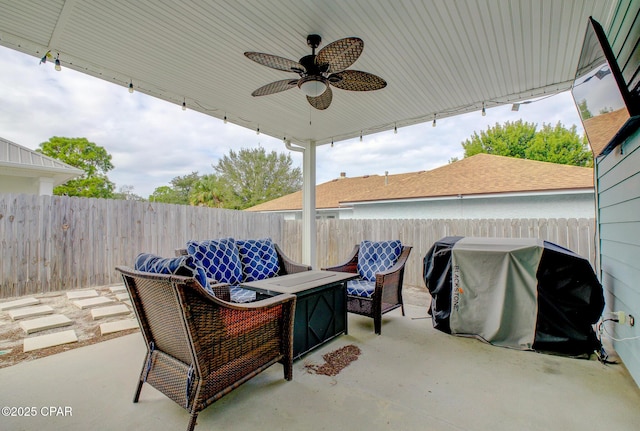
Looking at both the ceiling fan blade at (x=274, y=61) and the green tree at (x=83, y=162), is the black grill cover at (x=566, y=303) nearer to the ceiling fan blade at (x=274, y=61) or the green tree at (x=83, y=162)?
the ceiling fan blade at (x=274, y=61)

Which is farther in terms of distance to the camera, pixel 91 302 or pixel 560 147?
pixel 560 147

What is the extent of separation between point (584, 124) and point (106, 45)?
4.53 metres

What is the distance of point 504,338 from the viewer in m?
2.70

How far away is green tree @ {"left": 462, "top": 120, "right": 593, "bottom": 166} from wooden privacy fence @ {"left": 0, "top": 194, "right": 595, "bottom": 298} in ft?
43.0

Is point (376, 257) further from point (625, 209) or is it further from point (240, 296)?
point (625, 209)

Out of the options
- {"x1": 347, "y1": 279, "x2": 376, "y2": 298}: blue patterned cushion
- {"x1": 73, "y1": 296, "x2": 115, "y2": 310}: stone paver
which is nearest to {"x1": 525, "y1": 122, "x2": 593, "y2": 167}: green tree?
{"x1": 347, "y1": 279, "x2": 376, "y2": 298}: blue patterned cushion

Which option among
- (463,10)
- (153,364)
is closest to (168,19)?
(463,10)

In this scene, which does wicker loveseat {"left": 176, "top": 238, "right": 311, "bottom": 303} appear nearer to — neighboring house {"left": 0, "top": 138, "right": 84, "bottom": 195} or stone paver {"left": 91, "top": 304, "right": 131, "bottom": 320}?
stone paver {"left": 91, "top": 304, "right": 131, "bottom": 320}

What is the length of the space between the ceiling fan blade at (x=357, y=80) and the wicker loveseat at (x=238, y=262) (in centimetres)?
211

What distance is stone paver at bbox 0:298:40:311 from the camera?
3.43 meters

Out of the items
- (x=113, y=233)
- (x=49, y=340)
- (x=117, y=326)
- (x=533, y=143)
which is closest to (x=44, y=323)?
(x=49, y=340)

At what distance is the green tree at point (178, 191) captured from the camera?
20438mm

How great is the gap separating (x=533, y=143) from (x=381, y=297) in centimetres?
1692

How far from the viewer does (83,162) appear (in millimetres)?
15430
